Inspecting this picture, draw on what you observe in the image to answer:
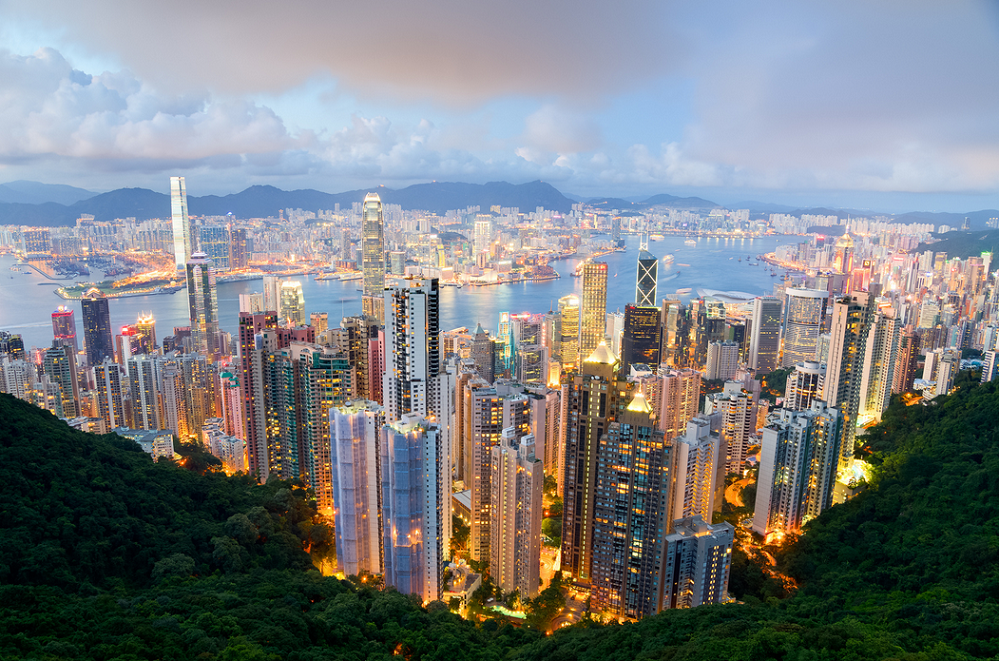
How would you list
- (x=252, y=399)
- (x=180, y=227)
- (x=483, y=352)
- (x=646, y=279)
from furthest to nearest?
(x=180, y=227) < (x=646, y=279) < (x=483, y=352) < (x=252, y=399)

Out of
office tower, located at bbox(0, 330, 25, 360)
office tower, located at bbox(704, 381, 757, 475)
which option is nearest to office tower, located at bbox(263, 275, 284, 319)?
office tower, located at bbox(0, 330, 25, 360)

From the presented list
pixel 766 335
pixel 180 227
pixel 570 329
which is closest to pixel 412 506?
pixel 570 329

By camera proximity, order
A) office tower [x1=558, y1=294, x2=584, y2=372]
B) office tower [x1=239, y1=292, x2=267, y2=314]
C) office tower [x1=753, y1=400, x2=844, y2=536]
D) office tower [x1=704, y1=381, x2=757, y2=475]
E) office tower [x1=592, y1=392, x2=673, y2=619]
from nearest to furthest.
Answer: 1. office tower [x1=592, y1=392, x2=673, y2=619]
2. office tower [x1=753, y1=400, x2=844, y2=536]
3. office tower [x1=704, y1=381, x2=757, y2=475]
4. office tower [x1=558, y1=294, x2=584, y2=372]
5. office tower [x1=239, y1=292, x2=267, y2=314]

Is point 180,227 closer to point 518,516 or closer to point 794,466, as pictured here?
point 518,516

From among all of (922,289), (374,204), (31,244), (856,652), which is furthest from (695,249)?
(31,244)

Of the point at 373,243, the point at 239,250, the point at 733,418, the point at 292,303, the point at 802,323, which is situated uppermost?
the point at 373,243

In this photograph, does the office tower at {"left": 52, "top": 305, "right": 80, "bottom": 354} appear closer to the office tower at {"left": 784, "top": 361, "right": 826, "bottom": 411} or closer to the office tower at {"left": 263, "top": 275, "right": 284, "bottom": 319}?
the office tower at {"left": 263, "top": 275, "right": 284, "bottom": 319}

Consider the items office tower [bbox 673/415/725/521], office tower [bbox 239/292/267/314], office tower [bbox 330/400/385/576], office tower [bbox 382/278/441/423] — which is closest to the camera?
office tower [bbox 330/400/385/576]
